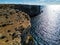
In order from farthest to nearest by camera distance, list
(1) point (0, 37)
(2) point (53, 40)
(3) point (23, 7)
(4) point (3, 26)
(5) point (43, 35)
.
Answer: (3) point (23, 7)
(5) point (43, 35)
(2) point (53, 40)
(4) point (3, 26)
(1) point (0, 37)

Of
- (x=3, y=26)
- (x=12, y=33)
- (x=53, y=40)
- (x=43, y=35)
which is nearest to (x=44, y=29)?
(x=43, y=35)

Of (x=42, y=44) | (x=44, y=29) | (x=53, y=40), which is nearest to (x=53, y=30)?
(x=44, y=29)

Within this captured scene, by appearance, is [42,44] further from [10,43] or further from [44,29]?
[10,43]

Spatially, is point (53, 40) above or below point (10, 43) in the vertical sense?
below

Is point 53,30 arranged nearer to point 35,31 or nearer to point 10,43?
point 35,31

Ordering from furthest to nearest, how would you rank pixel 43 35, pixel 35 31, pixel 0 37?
pixel 35 31 < pixel 43 35 < pixel 0 37

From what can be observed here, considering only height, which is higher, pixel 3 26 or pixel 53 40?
pixel 3 26

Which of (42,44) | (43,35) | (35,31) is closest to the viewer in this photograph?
(42,44)

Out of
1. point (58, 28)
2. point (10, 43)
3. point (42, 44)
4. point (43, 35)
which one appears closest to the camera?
point (10, 43)

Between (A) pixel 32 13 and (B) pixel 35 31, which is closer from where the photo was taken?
(B) pixel 35 31
